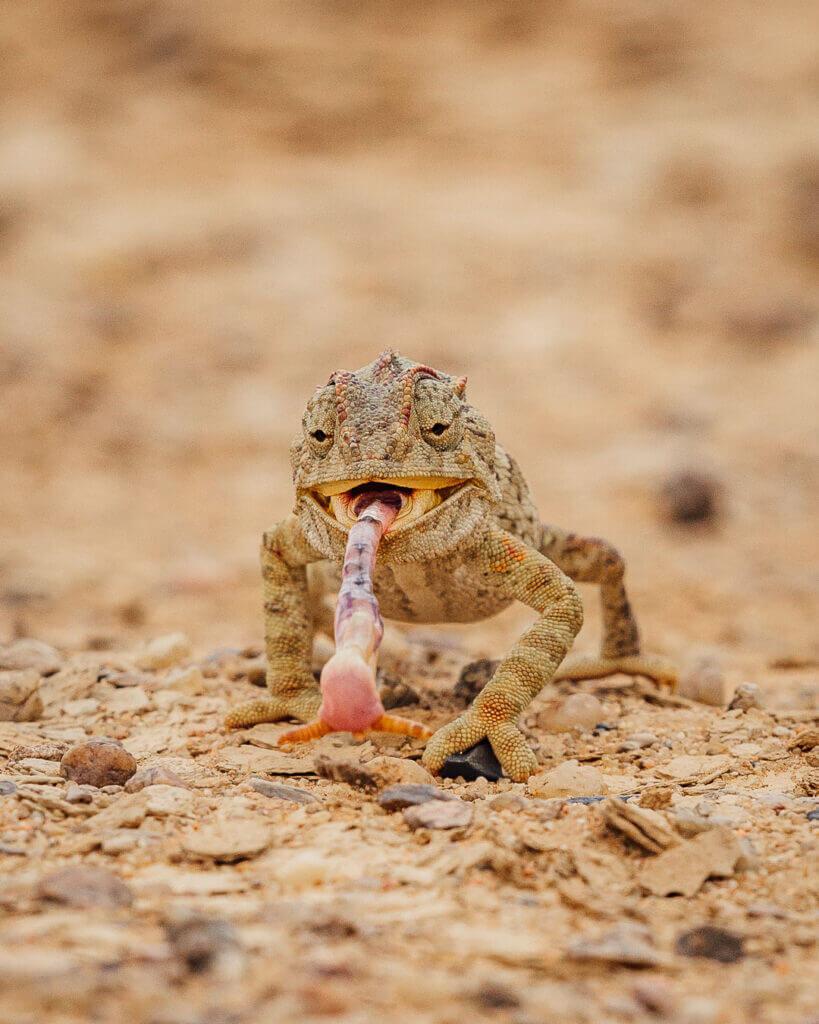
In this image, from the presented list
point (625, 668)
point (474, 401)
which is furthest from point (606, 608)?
point (474, 401)

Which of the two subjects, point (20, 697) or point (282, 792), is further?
point (20, 697)

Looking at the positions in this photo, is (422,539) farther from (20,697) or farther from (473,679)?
(20,697)

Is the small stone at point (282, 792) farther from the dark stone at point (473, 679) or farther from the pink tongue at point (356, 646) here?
the dark stone at point (473, 679)

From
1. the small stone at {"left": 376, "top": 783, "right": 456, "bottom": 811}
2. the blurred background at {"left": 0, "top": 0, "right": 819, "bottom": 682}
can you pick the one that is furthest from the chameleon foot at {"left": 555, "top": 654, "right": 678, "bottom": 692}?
the small stone at {"left": 376, "top": 783, "right": 456, "bottom": 811}

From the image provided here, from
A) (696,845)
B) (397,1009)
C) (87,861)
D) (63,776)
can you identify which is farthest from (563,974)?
(63,776)

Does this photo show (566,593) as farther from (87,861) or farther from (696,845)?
(87,861)

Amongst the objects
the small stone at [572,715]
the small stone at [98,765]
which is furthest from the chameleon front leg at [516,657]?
the small stone at [98,765]
